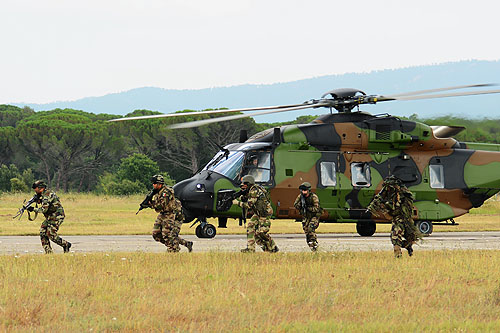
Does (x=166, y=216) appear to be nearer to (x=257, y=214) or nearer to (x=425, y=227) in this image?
(x=257, y=214)

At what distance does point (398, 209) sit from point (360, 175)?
301 inches

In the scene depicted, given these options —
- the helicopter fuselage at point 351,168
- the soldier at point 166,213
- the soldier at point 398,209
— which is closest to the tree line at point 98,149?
the helicopter fuselage at point 351,168

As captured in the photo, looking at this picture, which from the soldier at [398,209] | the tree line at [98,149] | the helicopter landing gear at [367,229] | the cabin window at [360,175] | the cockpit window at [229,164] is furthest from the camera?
the tree line at [98,149]

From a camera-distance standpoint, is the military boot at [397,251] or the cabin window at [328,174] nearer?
the military boot at [397,251]

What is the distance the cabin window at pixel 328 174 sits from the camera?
21.0m

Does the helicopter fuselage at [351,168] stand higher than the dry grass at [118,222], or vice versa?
the helicopter fuselage at [351,168]

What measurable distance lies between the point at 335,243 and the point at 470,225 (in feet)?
37.5

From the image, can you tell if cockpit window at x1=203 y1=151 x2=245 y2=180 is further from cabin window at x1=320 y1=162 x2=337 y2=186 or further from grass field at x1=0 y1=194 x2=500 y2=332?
grass field at x1=0 y1=194 x2=500 y2=332

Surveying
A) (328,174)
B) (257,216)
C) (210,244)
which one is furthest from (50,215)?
(328,174)

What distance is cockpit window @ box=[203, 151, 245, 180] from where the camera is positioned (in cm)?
2002

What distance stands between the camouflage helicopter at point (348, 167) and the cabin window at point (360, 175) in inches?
1.1

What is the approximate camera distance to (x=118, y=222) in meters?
28.5

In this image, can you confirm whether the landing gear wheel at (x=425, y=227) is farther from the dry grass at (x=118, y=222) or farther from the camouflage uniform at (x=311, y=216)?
the camouflage uniform at (x=311, y=216)

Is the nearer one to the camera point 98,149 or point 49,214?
point 49,214
